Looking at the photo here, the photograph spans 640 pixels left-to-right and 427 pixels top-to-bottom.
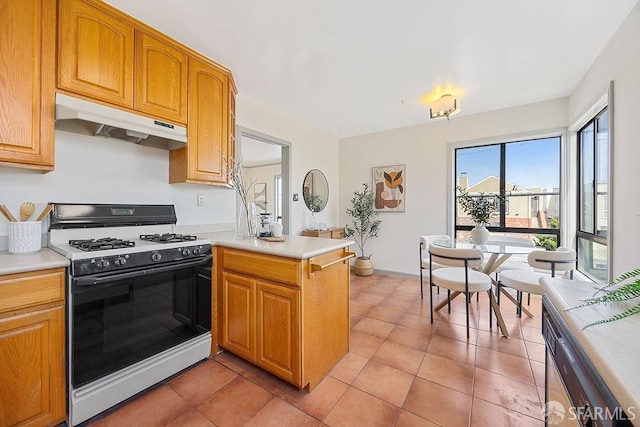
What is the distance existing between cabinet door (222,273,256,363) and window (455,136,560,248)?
347 cm

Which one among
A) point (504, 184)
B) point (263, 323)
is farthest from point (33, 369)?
point (504, 184)

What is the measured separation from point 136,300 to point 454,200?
405 centimetres

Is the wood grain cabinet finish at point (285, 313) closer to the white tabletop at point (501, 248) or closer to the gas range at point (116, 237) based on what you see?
the gas range at point (116, 237)

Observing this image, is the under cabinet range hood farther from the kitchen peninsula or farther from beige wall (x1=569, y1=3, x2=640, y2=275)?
beige wall (x1=569, y1=3, x2=640, y2=275)

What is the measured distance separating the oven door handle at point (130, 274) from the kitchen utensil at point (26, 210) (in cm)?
67

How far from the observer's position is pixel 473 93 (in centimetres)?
303

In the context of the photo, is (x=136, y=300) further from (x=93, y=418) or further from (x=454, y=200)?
(x=454, y=200)

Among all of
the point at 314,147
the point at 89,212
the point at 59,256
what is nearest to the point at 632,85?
the point at 314,147

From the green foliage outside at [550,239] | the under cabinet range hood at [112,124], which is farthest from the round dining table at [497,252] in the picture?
the under cabinet range hood at [112,124]

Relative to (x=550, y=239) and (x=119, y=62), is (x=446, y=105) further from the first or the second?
(x=119, y=62)

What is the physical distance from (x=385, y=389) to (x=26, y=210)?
2.52 meters

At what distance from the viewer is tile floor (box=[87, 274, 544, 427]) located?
1438 mm

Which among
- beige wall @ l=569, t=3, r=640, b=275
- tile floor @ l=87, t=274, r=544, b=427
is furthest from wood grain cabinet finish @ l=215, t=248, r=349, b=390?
beige wall @ l=569, t=3, r=640, b=275

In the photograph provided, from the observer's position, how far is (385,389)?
1666 mm
